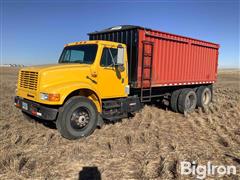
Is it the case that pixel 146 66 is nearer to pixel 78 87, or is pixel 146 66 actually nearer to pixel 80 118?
pixel 78 87

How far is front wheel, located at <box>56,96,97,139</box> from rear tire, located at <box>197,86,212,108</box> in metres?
6.49

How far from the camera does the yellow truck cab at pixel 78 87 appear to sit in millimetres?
5977

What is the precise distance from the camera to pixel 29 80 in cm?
644

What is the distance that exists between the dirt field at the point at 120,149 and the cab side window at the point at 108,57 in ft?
6.53

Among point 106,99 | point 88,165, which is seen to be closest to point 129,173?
point 88,165

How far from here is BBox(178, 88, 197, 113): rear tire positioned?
9992mm

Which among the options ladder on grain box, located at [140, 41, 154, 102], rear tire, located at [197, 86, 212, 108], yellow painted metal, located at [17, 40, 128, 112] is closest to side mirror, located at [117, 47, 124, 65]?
yellow painted metal, located at [17, 40, 128, 112]

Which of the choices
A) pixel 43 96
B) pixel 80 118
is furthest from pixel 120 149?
pixel 43 96

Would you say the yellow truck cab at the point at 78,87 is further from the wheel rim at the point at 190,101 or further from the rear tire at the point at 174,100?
the wheel rim at the point at 190,101

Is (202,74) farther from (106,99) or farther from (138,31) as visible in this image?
(106,99)

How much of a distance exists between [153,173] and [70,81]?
3.19 meters

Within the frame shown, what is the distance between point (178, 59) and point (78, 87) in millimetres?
4989

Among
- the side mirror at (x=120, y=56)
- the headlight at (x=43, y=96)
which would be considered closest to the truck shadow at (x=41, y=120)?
the headlight at (x=43, y=96)

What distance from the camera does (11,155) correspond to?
201 inches
